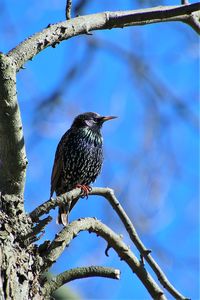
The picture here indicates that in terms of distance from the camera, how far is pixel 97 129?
231 inches

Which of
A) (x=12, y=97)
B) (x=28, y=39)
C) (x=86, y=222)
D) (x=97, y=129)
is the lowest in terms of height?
(x=86, y=222)

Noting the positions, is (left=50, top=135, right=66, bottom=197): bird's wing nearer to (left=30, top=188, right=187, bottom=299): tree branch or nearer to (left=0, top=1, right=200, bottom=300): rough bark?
(left=30, top=188, right=187, bottom=299): tree branch

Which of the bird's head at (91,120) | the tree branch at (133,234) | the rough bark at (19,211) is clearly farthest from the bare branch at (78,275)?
the bird's head at (91,120)

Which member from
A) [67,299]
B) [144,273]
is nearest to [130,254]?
[144,273]

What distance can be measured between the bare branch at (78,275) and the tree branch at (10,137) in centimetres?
40

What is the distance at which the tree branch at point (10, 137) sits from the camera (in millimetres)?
2365

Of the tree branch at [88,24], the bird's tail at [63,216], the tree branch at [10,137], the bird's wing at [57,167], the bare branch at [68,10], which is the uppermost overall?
Result: the bird's wing at [57,167]

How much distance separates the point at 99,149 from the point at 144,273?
9.17 ft

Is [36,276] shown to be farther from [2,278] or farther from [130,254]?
[130,254]

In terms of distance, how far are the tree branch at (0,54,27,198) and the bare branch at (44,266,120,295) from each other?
0.40m

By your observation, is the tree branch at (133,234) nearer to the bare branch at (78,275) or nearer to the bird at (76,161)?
the bare branch at (78,275)

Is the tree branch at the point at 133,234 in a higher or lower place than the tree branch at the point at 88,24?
lower

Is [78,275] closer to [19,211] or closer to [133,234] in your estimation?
[19,211]

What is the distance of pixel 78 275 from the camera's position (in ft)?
8.39
